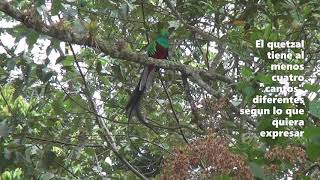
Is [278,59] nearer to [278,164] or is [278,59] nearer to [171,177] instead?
[278,164]

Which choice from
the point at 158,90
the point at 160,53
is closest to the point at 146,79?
the point at 160,53

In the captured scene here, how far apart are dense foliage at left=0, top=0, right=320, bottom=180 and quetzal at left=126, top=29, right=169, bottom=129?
0.06 m

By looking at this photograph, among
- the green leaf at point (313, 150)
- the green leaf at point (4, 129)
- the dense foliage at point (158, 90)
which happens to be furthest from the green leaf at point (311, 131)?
the green leaf at point (4, 129)

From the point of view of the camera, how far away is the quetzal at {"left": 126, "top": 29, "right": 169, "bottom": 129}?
2.38 meters

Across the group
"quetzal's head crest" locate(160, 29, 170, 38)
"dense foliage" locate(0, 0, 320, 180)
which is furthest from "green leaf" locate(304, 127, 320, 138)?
"quetzal's head crest" locate(160, 29, 170, 38)

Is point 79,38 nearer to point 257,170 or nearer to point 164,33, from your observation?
point 164,33

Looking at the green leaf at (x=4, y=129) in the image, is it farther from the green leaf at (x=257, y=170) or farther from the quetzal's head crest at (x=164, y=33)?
the green leaf at (x=257, y=170)

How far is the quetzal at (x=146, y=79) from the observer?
2381 mm

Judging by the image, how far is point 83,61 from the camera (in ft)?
9.25

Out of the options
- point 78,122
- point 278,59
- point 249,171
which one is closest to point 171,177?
point 249,171

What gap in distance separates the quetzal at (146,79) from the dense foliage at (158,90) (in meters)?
0.06

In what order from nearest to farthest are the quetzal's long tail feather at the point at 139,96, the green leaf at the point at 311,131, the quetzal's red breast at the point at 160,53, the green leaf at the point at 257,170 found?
1. the green leaf at the point at 311,131
2. the green leaf at the point at 257,170
3. the quetzal's long tail feather at the point at 139,96
4. the quetzal's red breast at the point at 160,53

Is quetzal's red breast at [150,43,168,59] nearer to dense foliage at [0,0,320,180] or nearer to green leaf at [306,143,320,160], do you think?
dense foliage at [0,0,320,180]

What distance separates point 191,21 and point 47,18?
893 millimetres
